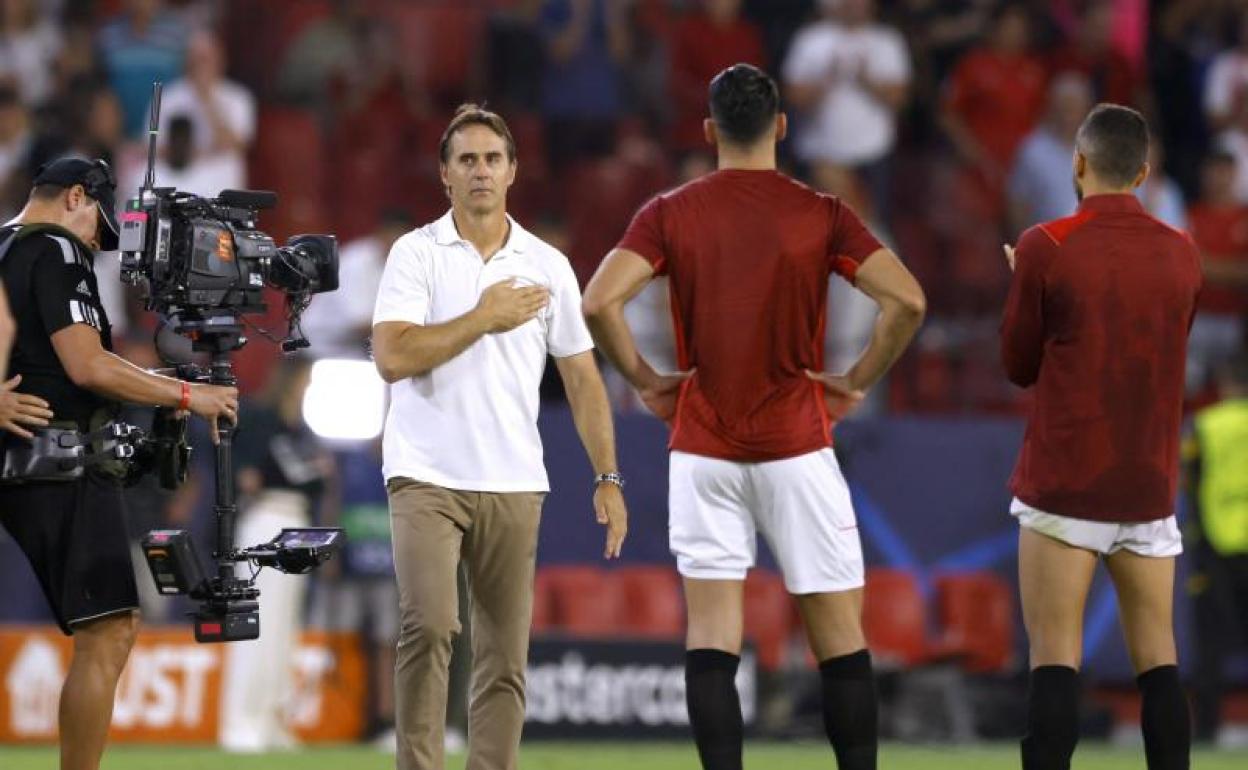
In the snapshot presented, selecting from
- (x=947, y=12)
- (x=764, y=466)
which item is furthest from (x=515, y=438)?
(x=947, y=12)

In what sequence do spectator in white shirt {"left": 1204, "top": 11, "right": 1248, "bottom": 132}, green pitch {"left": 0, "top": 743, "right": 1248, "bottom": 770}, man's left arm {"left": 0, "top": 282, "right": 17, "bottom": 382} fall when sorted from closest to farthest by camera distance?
man's left arm {"left": 0, "top": 282, "right": 17, "bottom": 382}, green pitch {"left": 0, "top": 743, "right": 1248, "bottom": 770}, spectator in white shirt {"left": 1204, "top": 11, "right": 1248, "bottom": 132}

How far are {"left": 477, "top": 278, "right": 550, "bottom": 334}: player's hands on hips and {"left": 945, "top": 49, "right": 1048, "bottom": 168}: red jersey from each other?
389 inches

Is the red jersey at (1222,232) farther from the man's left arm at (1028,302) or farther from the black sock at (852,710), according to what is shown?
the black sock at (852,710)

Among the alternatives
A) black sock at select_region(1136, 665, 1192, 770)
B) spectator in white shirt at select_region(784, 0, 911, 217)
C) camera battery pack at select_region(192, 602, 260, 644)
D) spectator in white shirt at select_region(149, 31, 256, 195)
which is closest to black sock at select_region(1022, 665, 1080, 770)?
black sock at select_region(1136, 665, 1192, 770)

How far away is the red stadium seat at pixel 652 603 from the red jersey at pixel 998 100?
469cm

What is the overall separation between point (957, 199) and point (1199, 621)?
3.91 m

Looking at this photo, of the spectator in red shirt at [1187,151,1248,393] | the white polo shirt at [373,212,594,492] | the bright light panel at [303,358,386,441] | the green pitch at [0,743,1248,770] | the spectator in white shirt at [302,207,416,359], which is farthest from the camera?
the spectator in red shirt at [1187,151,1248,393]

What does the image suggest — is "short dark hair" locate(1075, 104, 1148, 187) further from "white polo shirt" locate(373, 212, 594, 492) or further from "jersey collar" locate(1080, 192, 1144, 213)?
"white polo shirt" locate(373, 212, 594, 492)

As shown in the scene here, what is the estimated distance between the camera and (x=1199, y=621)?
1479cm

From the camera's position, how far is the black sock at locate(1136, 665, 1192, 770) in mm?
7840

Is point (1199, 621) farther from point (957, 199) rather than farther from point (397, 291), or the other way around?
point (397, 291)

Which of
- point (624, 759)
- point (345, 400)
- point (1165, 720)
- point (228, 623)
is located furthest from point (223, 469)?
point (345, 400)

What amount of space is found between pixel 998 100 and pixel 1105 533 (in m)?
10.1

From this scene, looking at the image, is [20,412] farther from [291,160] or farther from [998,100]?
[998,100]
